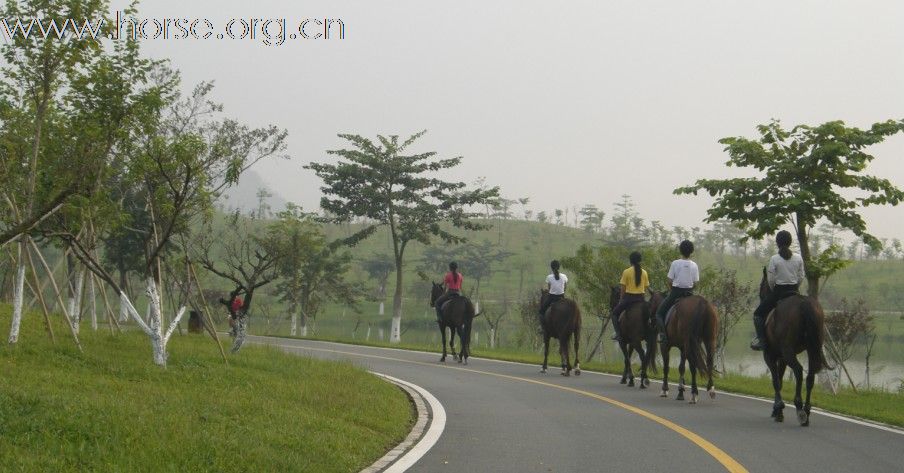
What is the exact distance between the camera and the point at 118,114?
13.2m

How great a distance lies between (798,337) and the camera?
473 inches

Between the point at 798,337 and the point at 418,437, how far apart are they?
5347 millimetres

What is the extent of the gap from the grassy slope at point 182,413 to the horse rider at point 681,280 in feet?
15.6

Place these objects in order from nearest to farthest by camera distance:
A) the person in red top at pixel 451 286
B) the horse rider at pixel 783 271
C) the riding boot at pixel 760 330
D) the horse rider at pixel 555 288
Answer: the horse rider at pixel 783 271
the riding boot at pixel 760 330
the horse rider at pixel 555 288
the person in red top at pixel 451 286

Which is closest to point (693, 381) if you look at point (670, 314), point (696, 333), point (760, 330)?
point (696, 333)

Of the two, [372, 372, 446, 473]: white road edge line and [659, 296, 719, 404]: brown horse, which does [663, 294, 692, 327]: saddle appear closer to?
[659, 296, 719, 404]: brown horse

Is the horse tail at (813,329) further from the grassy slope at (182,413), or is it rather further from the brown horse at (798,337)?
the grassy slope at (182,413)

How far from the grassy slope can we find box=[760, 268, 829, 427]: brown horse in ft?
16.8

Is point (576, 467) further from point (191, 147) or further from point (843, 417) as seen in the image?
point (191, 147)

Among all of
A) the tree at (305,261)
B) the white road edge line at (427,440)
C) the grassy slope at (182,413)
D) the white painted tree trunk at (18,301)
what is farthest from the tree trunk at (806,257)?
the tree at (305,261)

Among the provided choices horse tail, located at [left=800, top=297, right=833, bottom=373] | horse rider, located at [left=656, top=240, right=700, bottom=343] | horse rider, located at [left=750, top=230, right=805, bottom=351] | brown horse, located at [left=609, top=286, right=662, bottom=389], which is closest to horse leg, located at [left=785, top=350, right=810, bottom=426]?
horse tail, located at [left=800, top=297, right=833, bottom=373]

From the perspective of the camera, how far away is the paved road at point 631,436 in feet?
28.4

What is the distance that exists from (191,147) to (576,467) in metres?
8.46

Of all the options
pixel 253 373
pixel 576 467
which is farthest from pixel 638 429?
pixel 253 373
